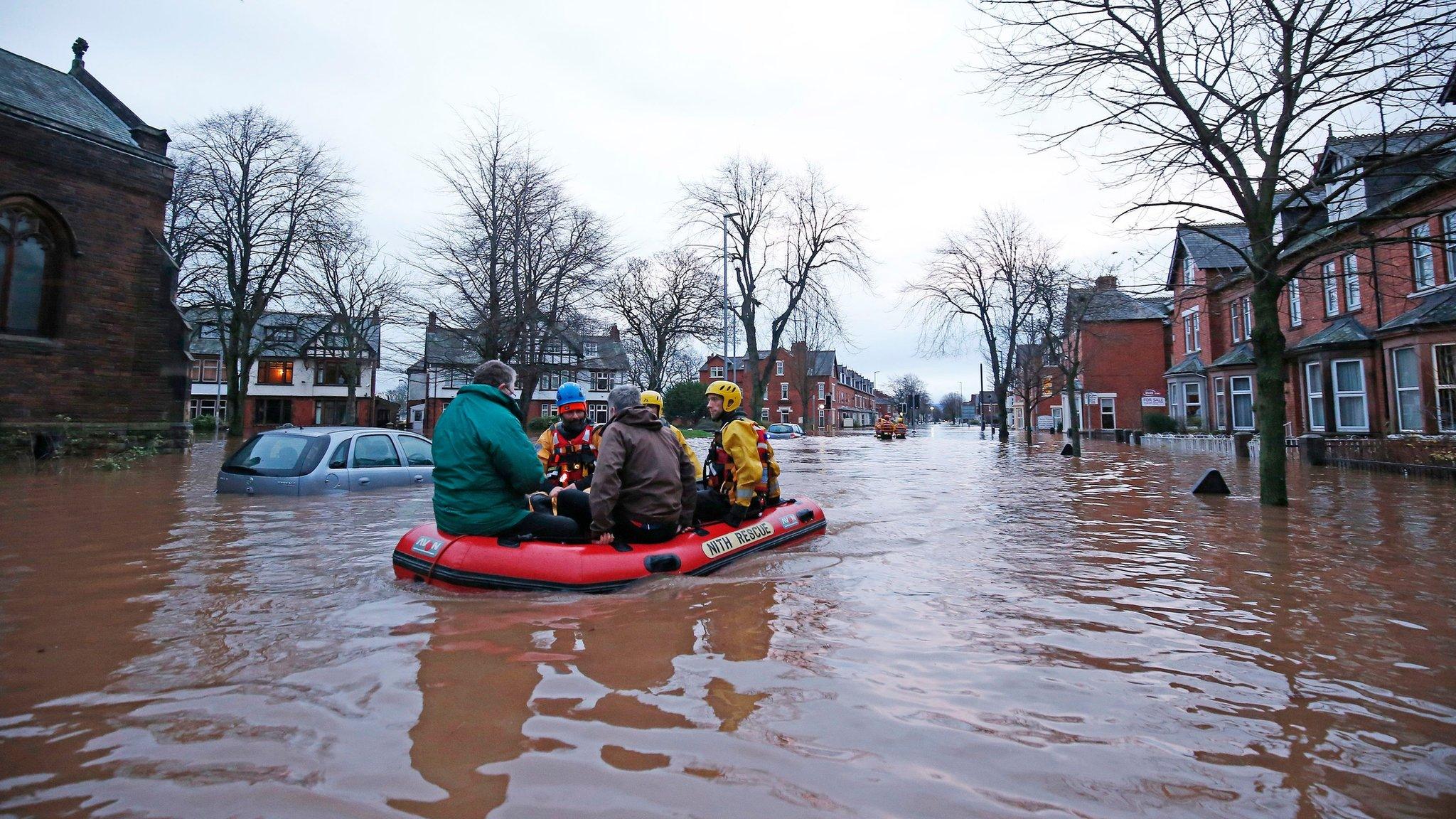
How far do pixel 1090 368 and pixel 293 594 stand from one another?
153 feet

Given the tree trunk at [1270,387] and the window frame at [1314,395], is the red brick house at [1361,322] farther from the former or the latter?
the tree trunk at [1270,387]

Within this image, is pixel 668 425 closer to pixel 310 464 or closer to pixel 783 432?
pixel 310 464

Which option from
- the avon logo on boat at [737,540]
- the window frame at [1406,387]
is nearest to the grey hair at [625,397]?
the avon logo on boat at [737,540]

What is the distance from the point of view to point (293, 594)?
4.96 metres

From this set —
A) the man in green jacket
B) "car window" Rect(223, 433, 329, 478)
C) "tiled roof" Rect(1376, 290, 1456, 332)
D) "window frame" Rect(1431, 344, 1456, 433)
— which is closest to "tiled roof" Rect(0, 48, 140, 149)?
"car window" Rect(223, 433, 329, 478)

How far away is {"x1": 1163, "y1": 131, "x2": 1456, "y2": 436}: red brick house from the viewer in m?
13.2

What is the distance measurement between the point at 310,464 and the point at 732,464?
6.25 m

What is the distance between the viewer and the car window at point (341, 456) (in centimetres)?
951

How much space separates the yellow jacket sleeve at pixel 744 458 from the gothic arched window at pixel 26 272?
17.9 metres

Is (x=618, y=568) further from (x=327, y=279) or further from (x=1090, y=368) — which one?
(x=1090, y=368)

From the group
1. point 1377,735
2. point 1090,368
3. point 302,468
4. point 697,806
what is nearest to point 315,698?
point 697,806

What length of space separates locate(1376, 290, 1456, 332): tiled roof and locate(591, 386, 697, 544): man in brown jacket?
58.0 ft

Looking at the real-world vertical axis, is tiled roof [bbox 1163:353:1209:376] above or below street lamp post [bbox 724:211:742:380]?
below

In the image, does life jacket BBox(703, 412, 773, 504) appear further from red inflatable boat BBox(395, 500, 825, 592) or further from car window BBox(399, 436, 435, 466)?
car window BBox(399, 436, 435, 466)
